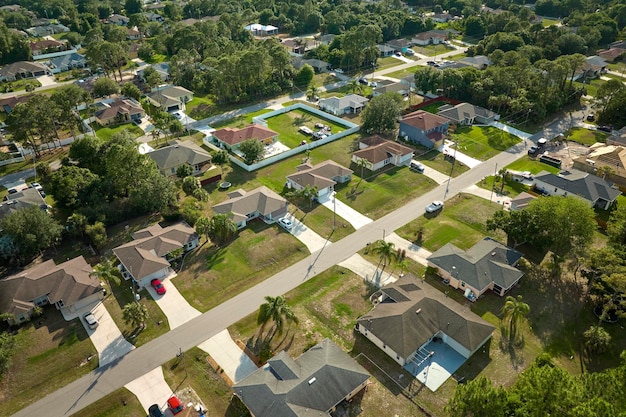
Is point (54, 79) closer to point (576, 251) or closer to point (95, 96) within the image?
point (95, 96)

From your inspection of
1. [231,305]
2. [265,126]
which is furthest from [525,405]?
[265,126]

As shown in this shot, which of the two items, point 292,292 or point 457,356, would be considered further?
point 292,292

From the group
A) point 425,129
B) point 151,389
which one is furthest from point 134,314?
point 425,129

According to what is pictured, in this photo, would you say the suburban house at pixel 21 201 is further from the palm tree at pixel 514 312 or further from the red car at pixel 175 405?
the palm tree at pixel 514 312

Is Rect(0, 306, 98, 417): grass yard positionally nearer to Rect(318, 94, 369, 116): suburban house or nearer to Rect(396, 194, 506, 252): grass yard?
Rect(396, 194, 506, 252): grass yard

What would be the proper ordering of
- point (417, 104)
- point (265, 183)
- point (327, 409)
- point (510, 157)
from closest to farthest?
point (327, 409)
point (265, 183)
point (510, 157)
point (417, 104)

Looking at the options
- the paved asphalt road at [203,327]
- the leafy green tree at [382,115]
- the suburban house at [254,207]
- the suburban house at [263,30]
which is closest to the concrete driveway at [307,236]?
the paved asphalt road at [203,327]

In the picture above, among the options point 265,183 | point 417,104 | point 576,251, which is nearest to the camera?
point 576,251
